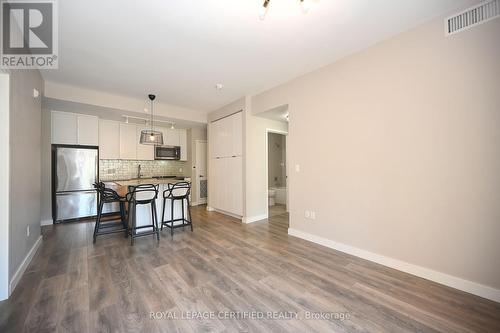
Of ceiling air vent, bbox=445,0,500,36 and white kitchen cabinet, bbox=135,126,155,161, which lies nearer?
ceiling air vent, bbox=445,0,500,36

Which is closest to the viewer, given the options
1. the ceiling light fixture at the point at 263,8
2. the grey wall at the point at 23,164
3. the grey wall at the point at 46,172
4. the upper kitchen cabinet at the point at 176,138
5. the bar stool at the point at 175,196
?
the ceiling light fixture at the point at 263,8

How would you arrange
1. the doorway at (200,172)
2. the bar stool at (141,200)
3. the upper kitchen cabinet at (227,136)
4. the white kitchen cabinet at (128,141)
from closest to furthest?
the bar stool at (141,200) → the upper kitchen cabinet at (227,136) → the white kitchen cabinet at (128,141) → the doorway at (200,172)

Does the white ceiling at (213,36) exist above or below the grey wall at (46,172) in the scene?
above

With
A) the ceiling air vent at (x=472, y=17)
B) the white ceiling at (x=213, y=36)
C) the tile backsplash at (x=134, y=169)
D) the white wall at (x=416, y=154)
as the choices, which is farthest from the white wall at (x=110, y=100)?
the ceiling air vent at (x=472, y=17)

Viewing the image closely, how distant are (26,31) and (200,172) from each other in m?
4.50

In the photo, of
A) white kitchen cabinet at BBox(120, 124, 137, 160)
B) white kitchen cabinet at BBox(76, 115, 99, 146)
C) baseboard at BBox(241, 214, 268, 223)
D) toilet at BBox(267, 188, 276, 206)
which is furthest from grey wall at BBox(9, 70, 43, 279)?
toilet at BBox(267, 188, 276, 206)

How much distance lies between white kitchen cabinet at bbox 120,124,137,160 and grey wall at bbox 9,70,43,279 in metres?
2.13

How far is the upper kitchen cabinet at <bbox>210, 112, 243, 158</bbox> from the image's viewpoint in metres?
4.46

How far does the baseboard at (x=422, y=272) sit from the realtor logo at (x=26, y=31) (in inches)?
162

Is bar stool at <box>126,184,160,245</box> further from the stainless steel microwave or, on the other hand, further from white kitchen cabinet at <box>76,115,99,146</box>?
the stainless steel microwave

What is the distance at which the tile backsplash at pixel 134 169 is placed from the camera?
516cm

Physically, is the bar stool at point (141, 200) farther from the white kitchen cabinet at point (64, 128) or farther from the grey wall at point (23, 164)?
the white kitchen cabinet at point (64, 128)

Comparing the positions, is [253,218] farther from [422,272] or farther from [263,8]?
[263,8]

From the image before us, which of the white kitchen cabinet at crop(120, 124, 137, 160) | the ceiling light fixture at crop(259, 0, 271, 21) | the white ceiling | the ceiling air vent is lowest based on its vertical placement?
the white kitchen cabinet at crop(120, 124, 137, 160)
